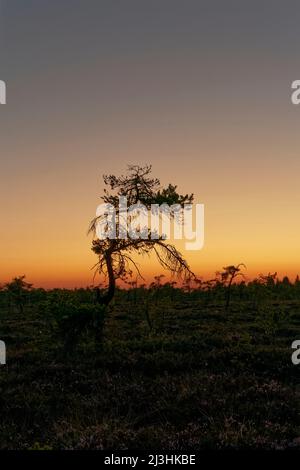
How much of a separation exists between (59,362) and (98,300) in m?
5.12

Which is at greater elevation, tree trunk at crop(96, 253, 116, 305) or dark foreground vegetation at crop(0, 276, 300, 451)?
tree trunk at crop(96, 253, 116, 305)

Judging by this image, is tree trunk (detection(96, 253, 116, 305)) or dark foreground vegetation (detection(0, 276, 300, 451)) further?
tree trunk (detection(96, 253, 116, 305))

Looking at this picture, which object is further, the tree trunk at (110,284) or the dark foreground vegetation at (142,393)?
the tree trunk at (110,284)

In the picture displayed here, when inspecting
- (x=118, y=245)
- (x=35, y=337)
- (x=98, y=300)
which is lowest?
(x=35, y=337)

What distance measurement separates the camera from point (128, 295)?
7838 cm

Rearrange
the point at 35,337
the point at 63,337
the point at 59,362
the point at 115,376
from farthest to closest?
1. the point at 35,337
2. the point at 63,337
3. the point at 59,362
4. the point at 115,376

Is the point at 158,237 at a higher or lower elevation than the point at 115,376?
higher

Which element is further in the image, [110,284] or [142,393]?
[110,284]

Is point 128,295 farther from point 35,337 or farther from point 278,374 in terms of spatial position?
point 278,374

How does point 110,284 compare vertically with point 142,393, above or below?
above

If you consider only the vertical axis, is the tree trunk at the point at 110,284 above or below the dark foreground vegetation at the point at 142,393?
above

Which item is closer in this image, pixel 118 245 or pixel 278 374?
pixel 278 374

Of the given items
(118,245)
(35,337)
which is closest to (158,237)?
(118,245)
